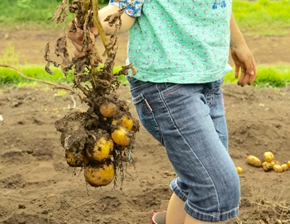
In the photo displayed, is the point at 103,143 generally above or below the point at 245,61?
above

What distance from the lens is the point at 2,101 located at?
449cm

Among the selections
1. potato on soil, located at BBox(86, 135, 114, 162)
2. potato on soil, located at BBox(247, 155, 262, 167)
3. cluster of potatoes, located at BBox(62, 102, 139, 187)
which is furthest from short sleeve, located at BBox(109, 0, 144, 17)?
potato on soil, located at BBox(247, 155, 262, 167)

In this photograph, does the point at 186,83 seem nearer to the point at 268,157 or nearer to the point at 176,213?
the point at 176,213

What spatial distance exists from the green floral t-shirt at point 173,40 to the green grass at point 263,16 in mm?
6817

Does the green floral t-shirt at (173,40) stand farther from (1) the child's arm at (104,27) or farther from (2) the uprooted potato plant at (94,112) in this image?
(2) the uprooted potato plant at (94,112)

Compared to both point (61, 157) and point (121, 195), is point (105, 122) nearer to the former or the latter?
point (121, 195)

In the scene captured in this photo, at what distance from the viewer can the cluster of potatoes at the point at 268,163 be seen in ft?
11.3

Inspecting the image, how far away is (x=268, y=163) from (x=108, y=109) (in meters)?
2.05

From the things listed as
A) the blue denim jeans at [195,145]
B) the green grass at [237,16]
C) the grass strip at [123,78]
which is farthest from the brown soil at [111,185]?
the green grass at [237,16]

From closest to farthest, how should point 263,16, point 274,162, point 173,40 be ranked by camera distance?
point 173,40 < point 274,162 < point 263,16

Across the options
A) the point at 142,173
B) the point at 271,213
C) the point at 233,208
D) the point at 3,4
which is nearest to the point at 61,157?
the point at 142,173

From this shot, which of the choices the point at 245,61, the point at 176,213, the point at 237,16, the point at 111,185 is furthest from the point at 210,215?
the point at 237,16

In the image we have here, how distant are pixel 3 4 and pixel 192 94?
8.11m

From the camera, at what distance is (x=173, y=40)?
6.41 ft
